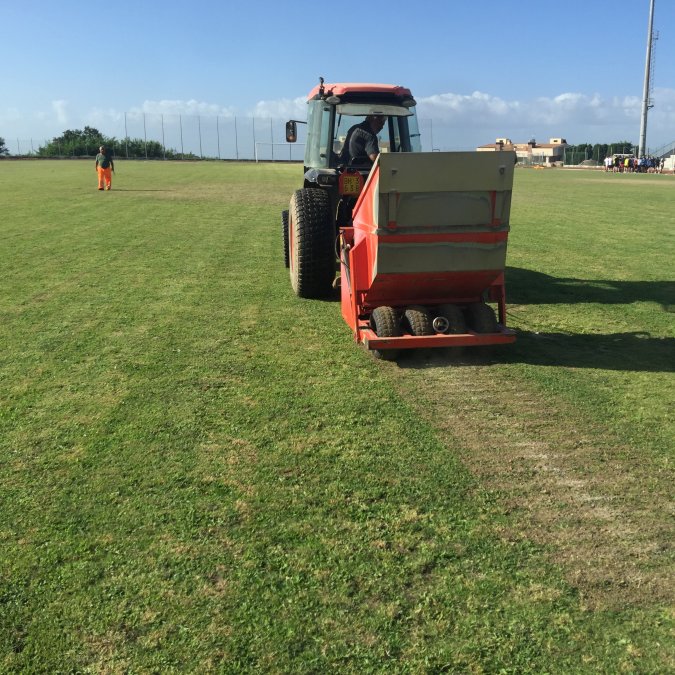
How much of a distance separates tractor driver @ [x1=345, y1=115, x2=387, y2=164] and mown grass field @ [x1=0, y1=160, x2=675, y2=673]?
1961 mm

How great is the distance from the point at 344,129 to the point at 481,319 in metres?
3.42

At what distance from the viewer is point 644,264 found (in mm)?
11211

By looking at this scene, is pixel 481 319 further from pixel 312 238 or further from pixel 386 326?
pixel 312 238

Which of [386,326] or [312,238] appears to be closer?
[386,326]

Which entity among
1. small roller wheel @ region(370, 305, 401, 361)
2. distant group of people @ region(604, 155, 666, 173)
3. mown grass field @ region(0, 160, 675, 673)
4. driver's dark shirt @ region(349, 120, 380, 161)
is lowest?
mown grass field @ region(0, 160, 675, 673)

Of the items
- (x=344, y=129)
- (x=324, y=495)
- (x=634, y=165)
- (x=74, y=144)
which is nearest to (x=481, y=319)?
(x=324, y=495)

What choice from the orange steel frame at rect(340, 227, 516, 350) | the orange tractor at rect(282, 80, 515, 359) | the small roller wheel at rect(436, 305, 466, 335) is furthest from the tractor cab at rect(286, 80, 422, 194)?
the small roller wheel at rect(436, 305, 466, 335)

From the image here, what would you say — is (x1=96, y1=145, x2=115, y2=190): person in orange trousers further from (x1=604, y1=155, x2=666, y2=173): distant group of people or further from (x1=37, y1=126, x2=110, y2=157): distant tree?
(x1=37, y1=126, x2=110, y2=157): distant tree

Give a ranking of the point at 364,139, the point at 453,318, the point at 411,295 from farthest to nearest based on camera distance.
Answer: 1. the point at 364,139
2. the point at 411,295
3. the point at 453,318

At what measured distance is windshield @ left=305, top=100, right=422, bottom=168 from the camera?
829 cm

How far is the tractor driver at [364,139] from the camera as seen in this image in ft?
27.2

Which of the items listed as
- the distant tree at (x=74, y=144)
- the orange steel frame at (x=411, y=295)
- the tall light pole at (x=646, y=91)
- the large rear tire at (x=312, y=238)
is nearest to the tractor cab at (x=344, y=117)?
the large rear tire at (x=312, y=238)

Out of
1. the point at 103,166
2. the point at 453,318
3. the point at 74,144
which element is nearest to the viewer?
the point at 453,318

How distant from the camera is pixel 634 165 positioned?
5919cm
